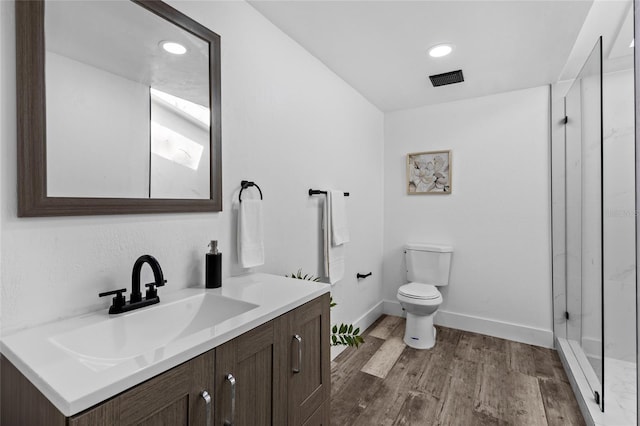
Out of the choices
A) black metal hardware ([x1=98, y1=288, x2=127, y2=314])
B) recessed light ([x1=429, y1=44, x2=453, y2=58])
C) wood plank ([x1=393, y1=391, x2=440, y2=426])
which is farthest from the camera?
recessed light ([x1=429, y1=44, x2=453, y2=58])

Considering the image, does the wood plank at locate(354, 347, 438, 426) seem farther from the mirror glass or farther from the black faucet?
the mirror glass

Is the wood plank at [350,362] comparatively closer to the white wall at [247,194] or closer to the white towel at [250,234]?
the white wall at [247,194]

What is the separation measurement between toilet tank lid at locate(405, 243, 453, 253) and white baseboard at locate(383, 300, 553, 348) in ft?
2.11

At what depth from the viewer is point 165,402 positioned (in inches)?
28.6

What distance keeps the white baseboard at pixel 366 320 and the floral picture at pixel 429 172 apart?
49.5 inches

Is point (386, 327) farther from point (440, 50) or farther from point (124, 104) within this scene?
point (124, 104)

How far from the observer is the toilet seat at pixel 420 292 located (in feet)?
8.53

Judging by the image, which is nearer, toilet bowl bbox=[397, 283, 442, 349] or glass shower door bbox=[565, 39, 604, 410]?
glass shower door bbox=[565, 39, 604, 410]

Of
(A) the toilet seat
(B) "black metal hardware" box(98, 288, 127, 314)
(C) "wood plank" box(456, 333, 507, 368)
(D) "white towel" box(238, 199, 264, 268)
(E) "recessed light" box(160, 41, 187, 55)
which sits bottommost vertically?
(C) "wood plank" box(456, 333, 507, 368)

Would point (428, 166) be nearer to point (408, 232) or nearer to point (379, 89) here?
point (408, 232)

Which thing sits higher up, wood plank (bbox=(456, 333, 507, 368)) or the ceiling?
the ceiling

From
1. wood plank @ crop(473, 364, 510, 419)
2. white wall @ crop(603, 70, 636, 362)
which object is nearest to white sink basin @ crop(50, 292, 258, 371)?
wood plank @ crop(473, 364, 510, 419)

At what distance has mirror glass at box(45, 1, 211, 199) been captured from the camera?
0.97 meters

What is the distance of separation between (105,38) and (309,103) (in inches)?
50.4
